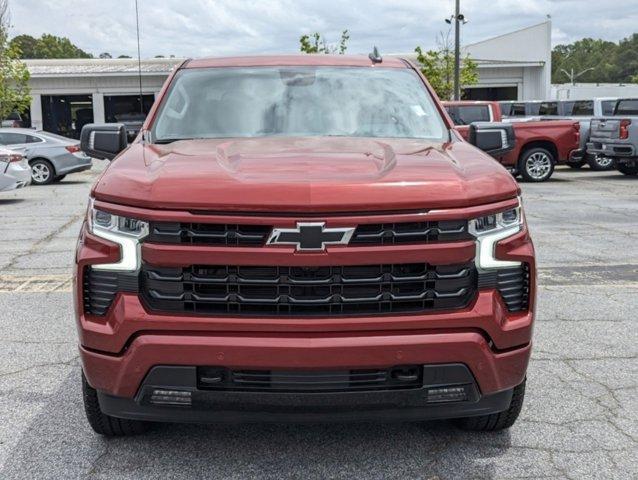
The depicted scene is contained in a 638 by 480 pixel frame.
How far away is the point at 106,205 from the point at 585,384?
9.63 feet

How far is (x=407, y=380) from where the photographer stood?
3.03m

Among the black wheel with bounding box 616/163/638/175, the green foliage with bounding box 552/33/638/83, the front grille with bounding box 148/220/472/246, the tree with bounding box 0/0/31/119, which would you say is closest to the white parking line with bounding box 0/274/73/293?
the front grille with bounding box 148/220/472/246

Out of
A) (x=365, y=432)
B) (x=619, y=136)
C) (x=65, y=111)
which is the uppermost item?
(x=65, y=111)

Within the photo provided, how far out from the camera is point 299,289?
3.00 metres

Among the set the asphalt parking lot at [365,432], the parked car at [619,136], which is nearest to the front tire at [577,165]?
the parked car at [619,136]

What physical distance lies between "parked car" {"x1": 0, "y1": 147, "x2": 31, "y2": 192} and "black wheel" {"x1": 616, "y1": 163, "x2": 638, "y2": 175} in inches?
570

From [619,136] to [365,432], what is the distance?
16.0 m

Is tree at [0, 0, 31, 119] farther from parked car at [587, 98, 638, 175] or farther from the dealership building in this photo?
parked car at [587, 98, 638, 175]

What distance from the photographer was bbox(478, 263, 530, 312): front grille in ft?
10.1

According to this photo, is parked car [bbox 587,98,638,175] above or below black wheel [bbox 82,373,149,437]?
above

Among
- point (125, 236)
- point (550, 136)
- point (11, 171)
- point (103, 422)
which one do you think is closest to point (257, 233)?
point (125, 236)

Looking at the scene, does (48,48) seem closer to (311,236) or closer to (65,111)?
(65,111)

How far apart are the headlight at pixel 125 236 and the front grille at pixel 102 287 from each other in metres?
0.03

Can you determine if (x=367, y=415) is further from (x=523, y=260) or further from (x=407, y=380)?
(x=523, y=260)
